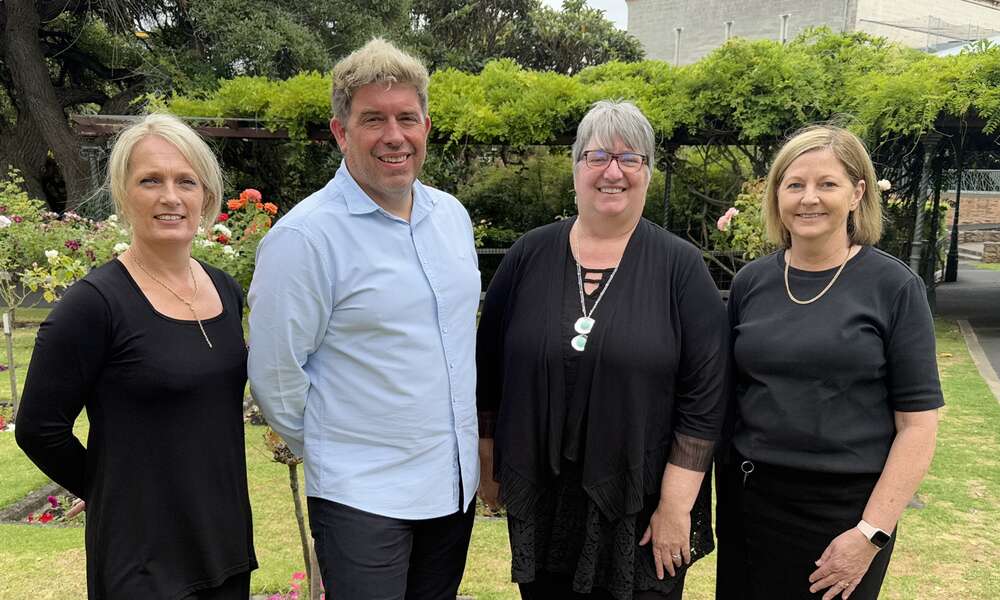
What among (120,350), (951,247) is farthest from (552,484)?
(951,247)

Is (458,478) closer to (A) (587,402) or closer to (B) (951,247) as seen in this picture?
(A) (587,402)

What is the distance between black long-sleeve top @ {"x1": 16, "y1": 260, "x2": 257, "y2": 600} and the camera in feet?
5.31

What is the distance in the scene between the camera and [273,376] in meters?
1.79

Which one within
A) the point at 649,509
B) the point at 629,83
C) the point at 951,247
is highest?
the point at 629,83

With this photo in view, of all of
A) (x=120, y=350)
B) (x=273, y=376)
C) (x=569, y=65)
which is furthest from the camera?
(x=569, y=65)

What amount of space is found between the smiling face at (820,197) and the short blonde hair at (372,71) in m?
1.13

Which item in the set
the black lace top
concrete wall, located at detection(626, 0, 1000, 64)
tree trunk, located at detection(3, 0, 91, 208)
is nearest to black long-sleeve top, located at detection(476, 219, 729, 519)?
the black lace top

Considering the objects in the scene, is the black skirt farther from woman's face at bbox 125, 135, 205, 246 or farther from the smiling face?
woman's face at bbox 125, 135, 205, 246

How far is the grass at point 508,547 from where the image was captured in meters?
3.23

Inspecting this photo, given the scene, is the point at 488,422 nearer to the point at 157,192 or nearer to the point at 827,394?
the point at 827,394

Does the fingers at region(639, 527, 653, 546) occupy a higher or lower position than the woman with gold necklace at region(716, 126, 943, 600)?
lower

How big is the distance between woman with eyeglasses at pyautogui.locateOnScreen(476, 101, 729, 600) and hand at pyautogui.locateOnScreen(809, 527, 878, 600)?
1.05 feet

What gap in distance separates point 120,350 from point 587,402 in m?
1.21

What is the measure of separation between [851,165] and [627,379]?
0.91 m
